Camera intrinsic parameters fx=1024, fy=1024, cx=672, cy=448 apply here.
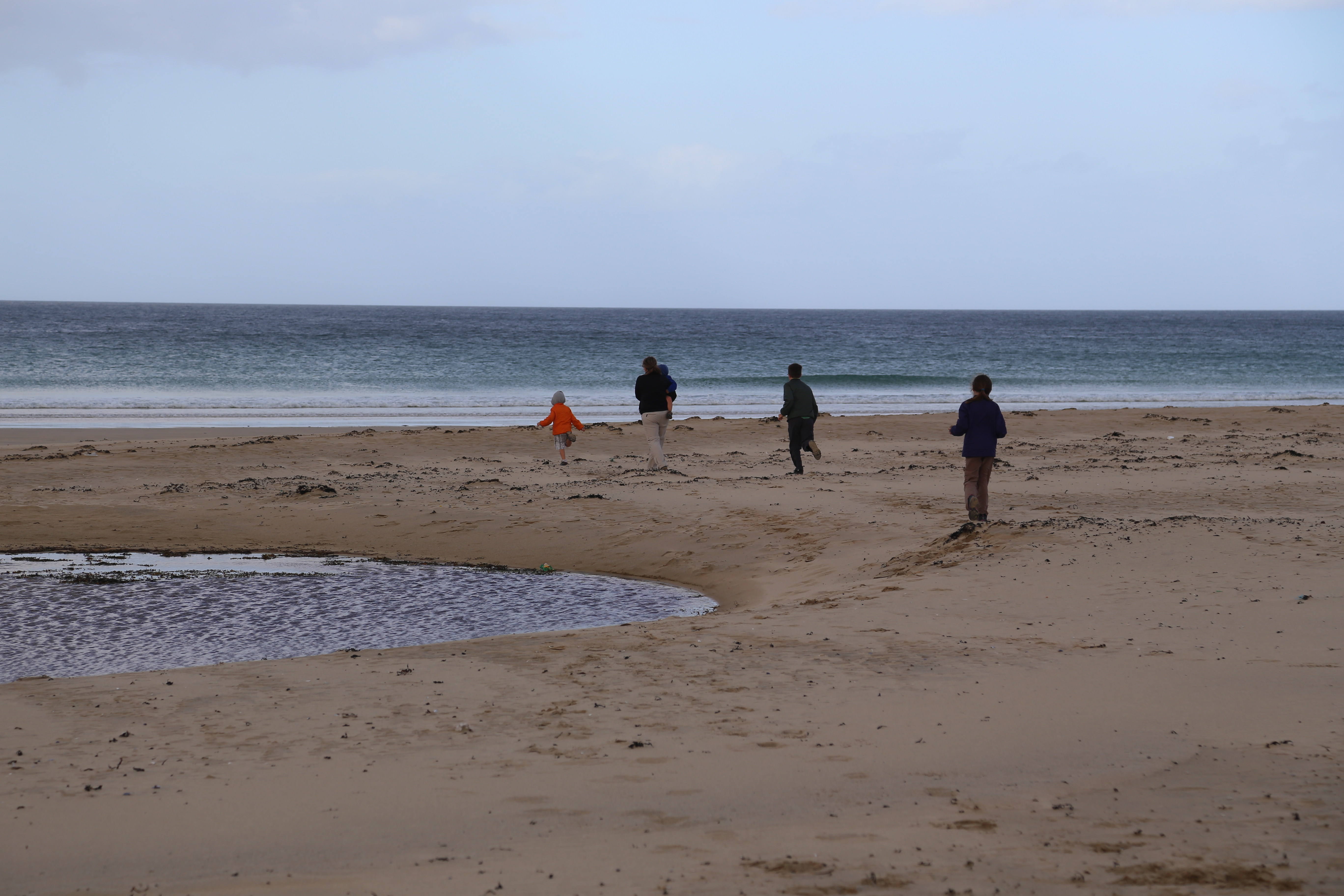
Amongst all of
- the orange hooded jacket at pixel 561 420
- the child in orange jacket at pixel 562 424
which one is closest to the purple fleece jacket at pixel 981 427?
the child in orange jacket at pixel 562 424

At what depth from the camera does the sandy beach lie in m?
3.60

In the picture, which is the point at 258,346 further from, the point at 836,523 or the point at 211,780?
the point at 211,780

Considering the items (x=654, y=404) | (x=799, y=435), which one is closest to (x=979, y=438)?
(x=799, y=435)

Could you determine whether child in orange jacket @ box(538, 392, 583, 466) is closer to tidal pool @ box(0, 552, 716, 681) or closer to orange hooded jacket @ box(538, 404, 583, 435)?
orange hooded jacket @ box(538, 404, 583, 435)

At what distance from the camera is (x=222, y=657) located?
6883 millimetres

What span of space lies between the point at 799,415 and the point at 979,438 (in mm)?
4543

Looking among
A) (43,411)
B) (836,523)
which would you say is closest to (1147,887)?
(836,523)

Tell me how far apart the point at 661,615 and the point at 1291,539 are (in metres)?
5.41

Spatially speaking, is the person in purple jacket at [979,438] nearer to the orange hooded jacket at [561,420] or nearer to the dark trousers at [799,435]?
the dark trousers at [799,435]

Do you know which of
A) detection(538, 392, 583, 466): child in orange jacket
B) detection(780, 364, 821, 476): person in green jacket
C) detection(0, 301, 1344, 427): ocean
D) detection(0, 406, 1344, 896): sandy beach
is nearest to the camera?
detection(0, 406, 1344, 896): sandy beach

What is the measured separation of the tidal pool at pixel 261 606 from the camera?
7066mm

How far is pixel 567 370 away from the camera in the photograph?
4459 centimetres

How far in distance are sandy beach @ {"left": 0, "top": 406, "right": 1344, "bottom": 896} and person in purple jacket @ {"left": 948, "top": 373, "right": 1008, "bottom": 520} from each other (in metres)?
0.33

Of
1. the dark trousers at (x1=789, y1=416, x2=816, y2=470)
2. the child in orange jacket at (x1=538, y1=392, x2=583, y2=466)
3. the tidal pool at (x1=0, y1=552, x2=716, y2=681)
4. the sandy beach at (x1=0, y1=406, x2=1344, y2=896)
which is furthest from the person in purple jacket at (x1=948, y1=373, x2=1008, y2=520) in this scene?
the child in orange jacket at (x1=538, y1=392, x2=583, y2=466)
